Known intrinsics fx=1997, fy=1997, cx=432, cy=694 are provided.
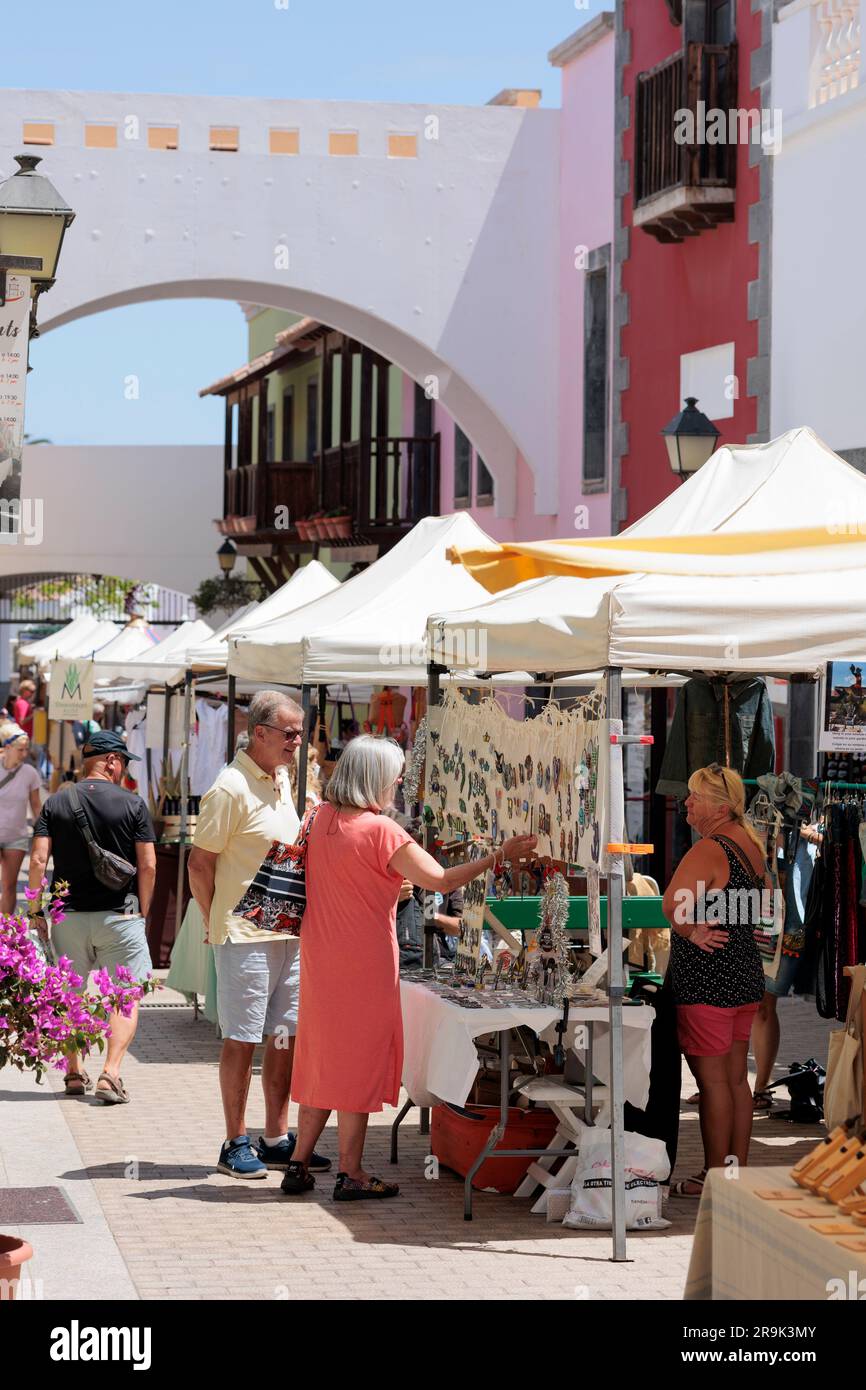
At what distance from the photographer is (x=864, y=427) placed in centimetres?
1367

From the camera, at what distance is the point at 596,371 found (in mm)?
19469

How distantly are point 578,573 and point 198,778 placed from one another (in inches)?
406

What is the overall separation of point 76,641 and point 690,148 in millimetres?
13146

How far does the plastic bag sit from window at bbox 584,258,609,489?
1242 cm

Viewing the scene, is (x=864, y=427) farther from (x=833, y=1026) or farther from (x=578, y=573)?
(x=578, y=573)

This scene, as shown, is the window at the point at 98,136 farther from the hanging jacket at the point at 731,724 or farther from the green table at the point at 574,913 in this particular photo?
the green table at the point at 574,913

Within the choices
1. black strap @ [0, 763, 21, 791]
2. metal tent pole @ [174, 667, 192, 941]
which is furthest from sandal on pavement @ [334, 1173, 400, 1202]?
black strap @ [0, 763, 21, 791]

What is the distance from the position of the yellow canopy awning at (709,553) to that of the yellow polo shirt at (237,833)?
4.82ft

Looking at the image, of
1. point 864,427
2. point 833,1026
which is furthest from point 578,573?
point 864,427

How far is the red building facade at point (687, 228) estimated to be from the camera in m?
15.7

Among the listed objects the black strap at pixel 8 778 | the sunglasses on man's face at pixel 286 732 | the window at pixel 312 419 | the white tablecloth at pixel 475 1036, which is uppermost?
the window at pixel 312 419

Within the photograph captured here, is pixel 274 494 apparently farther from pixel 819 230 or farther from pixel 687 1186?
pixel 687 1186

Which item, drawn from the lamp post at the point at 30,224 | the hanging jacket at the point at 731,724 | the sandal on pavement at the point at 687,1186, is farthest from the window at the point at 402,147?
the sandal on pavement at the point at 687,1186

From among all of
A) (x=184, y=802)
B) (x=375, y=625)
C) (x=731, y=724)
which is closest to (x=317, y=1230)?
(x=731, y=724)
